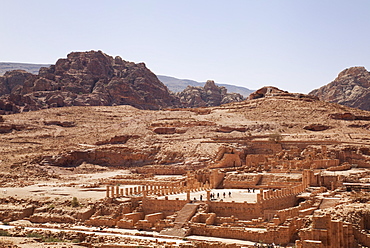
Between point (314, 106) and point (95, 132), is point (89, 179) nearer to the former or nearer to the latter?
point (95, 132)

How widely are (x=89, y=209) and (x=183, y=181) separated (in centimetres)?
1070

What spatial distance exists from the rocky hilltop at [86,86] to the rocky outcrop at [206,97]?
5279 mm

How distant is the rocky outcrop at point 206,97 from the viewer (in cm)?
14412

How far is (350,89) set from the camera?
131 meters

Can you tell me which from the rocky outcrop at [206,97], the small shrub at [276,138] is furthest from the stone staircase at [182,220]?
the rocky outcrop at [206,97]

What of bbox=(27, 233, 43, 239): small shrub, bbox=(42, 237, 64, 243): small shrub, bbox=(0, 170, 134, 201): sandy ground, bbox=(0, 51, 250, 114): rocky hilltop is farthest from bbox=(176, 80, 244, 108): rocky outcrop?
bbox=(42, 237, 64, 243): small shrub

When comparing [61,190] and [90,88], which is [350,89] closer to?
[90,88]

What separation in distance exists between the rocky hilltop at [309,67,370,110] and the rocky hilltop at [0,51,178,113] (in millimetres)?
33528

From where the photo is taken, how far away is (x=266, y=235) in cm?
3139

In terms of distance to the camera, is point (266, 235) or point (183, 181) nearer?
point (266, 235)

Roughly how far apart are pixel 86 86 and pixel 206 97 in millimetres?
34842

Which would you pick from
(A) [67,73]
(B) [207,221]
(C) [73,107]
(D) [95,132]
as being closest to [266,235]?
(B) [207,221]

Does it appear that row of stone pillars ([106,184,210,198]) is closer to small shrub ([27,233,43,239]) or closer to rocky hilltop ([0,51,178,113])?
small shrub ([27,233,43,239])

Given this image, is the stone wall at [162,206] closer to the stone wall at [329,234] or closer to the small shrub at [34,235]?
the small shrub at [34,235]
